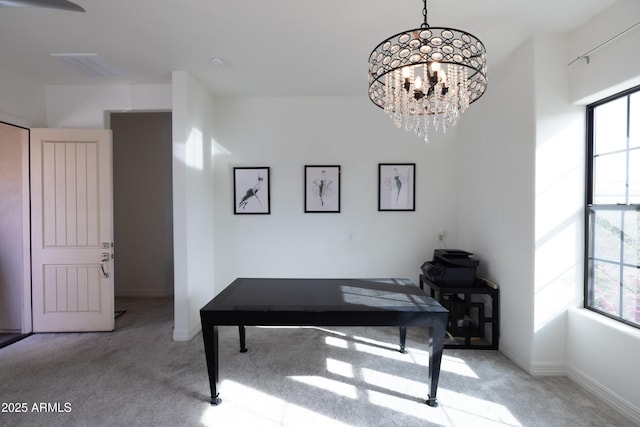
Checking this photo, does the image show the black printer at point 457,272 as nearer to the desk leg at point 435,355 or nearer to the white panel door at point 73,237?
the desk leg at point 435,355

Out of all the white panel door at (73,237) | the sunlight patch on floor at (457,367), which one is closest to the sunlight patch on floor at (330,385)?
the sunlight patch on floor at (457,367)

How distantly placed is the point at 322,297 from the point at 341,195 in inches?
67.2

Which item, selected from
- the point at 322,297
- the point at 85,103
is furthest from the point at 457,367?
the point at 85,103

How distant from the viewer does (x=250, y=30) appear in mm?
2311

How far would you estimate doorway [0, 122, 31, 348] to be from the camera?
319 cm

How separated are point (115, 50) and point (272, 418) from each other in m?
3.28

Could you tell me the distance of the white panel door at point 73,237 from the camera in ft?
10.5

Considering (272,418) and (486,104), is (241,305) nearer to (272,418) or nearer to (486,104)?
(272,418)

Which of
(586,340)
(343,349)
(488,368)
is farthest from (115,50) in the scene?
(586,340)

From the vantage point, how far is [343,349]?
2822 millimetres

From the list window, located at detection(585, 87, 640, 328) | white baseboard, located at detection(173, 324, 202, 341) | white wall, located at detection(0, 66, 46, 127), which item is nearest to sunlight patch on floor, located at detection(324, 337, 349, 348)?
white baseboard, located at detection(173, 324, 202, 341)

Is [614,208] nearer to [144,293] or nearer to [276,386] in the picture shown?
[276,386]

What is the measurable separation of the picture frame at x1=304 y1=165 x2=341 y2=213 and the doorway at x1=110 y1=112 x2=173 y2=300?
2.50 meters

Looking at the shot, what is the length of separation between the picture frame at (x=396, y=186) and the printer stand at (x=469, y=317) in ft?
3.50
